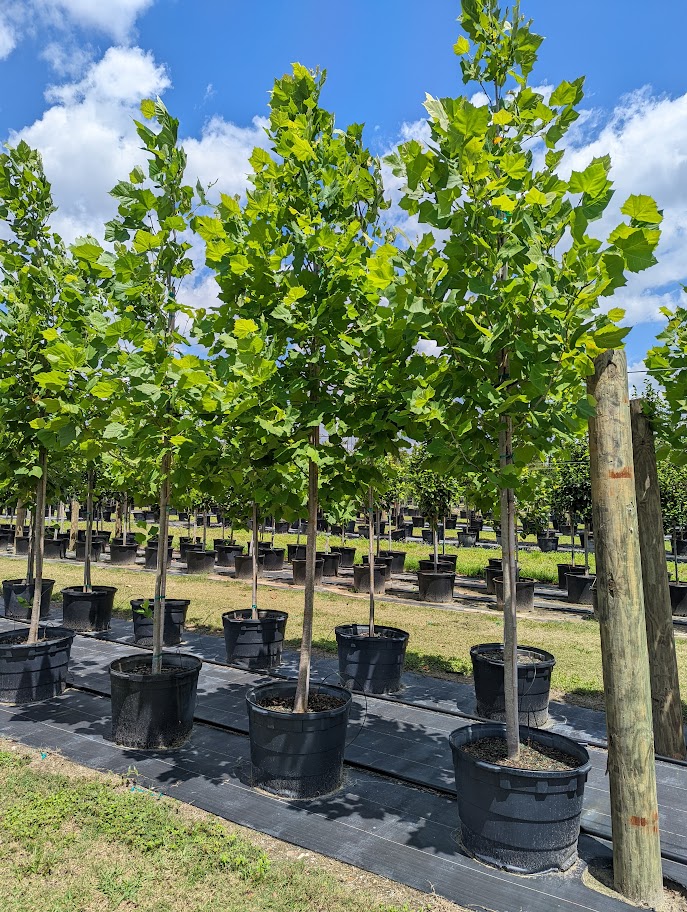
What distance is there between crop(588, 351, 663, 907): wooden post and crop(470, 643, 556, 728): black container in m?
2.70

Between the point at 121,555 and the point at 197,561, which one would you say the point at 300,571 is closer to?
the point at 197,561

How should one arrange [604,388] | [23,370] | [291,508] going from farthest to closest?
[23,370]
[291,508]
[604,388]

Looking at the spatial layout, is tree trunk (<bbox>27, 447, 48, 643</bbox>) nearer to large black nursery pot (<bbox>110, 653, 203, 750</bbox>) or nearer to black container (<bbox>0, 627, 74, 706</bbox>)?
black container (<bbox>0, 627, 74, 706</bbox>)

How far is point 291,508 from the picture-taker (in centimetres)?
469

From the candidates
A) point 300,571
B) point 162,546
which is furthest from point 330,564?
point 162,546

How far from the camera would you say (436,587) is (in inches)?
531

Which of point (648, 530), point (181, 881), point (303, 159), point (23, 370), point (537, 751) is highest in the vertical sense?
point (303, 159)

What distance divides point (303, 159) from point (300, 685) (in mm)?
3669

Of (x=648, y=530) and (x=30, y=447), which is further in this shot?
(x=30, y=447)

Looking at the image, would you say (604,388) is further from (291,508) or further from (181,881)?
(181,881)

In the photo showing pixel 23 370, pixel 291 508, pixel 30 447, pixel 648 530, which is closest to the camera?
pixel 291 508

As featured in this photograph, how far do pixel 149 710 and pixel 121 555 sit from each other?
1420cm

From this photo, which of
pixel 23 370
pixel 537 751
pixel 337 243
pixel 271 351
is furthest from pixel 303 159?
pixel 537 751

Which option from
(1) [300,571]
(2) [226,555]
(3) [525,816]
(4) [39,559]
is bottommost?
(3) [525,816]
